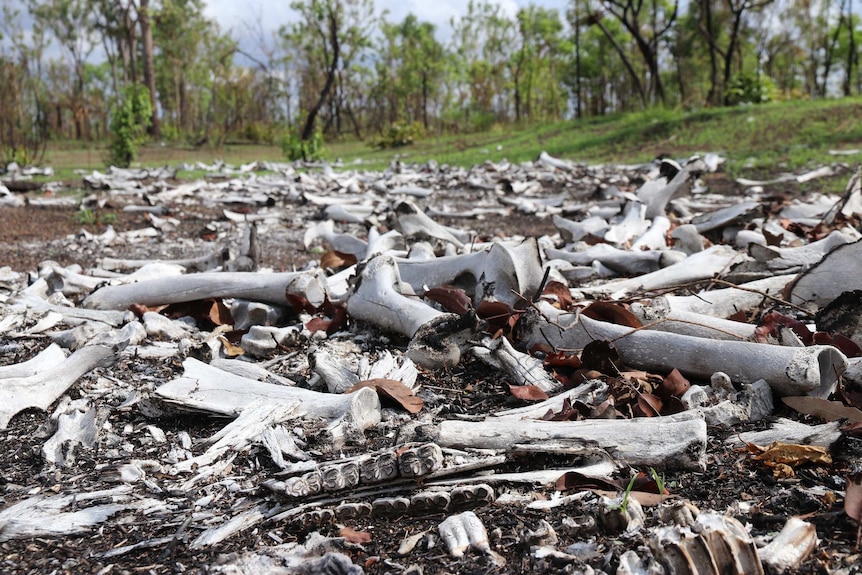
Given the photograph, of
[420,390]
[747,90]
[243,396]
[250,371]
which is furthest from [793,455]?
[747,90]

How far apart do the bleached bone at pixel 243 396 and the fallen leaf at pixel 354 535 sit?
535mm

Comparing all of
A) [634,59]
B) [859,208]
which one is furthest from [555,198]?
[634,59]

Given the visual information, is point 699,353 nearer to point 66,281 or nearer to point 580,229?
point 580,229

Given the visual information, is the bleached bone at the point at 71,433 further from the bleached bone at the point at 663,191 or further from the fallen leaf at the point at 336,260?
the bleached bone at the point at 663,191

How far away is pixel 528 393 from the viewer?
2271mm

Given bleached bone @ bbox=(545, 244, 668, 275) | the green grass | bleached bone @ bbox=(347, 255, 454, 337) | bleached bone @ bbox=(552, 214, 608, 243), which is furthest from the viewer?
the green grass

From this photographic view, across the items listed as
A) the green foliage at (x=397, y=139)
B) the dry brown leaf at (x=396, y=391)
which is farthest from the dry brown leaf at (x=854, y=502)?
the green foliage at (x=397, y=139)

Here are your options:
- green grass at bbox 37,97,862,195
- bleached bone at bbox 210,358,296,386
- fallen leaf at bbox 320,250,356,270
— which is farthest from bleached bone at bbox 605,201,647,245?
green grass at bbox 37,97,862,195

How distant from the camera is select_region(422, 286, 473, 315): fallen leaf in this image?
2855mm

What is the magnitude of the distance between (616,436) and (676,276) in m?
1.85

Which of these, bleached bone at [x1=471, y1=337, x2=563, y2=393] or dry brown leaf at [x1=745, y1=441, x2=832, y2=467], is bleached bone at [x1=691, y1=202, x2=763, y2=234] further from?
dry brown leaf at [x1=745, y1=441, x2=832, y2=467]

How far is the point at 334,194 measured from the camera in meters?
10.1

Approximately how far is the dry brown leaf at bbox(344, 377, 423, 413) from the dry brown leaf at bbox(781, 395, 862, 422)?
44.4 inches

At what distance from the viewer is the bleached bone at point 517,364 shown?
7.77 feet
